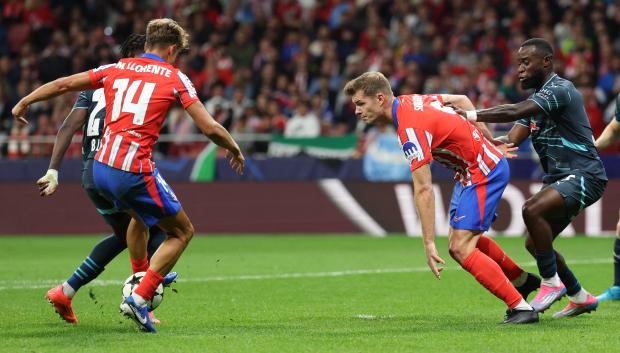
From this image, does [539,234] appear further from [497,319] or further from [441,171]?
[441,171]

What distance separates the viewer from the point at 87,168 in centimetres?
876

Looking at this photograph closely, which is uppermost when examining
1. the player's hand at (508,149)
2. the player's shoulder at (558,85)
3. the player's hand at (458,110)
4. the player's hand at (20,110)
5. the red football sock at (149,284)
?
the player's shoulder at (558,85)

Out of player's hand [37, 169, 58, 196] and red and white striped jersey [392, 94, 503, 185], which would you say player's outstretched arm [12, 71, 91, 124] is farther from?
red and white striped jersey [392, 94, 503, 185]

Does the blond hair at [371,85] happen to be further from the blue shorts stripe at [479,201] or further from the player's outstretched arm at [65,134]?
the player's outstretched arm at [65,134]

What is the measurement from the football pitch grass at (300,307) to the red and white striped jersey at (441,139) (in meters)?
1.22

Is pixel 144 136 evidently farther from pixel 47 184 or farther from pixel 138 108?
pixel 47 184

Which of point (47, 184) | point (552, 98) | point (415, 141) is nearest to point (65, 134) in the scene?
point (47, 184)

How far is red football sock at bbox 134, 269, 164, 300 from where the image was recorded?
24.8ft

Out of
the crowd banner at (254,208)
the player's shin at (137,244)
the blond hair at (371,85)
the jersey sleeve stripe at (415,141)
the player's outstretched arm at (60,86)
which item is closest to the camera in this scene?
the jersey sleeve stripe at (415,141)

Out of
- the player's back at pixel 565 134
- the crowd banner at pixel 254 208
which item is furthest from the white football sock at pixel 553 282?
the crowd banner at pixel 254 208

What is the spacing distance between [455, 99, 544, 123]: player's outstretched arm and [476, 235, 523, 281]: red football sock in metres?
1.10

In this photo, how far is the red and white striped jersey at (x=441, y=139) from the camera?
7.81 m

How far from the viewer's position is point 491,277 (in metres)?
7.92

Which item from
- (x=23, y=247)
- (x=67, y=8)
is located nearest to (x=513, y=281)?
(x=23, y=247)
